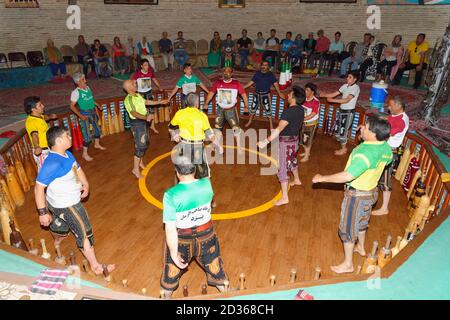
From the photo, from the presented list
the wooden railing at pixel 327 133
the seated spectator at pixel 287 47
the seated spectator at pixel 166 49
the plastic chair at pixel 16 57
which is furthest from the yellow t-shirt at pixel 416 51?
the plastic chair at pixel 16 57

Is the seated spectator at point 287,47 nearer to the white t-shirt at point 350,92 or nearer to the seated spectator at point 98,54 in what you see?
the seated spectator at point 98,54

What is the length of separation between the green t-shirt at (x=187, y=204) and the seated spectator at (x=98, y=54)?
1262cm

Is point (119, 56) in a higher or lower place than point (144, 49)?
lower

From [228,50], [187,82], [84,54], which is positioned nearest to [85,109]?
[187,82]

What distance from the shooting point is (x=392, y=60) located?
42.7ft

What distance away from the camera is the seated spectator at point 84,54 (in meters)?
14.0

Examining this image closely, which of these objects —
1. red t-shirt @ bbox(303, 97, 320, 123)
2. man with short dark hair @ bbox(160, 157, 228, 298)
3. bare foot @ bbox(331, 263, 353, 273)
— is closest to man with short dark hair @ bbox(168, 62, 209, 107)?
red t-shirt @ bbox(303, 97, 320, 123)

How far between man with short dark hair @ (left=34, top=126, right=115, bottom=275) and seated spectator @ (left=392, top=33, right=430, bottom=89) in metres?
12.3

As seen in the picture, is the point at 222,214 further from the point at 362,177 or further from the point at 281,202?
the point at 362,177

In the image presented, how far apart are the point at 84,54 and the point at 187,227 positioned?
43.1ft

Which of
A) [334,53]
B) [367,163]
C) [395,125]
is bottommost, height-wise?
[334,53]

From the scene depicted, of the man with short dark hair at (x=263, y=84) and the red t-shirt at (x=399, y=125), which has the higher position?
the red t-shirt at (x=399, y=125)

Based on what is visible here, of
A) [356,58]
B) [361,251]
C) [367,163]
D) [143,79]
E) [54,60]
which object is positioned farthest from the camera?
[356,58]
